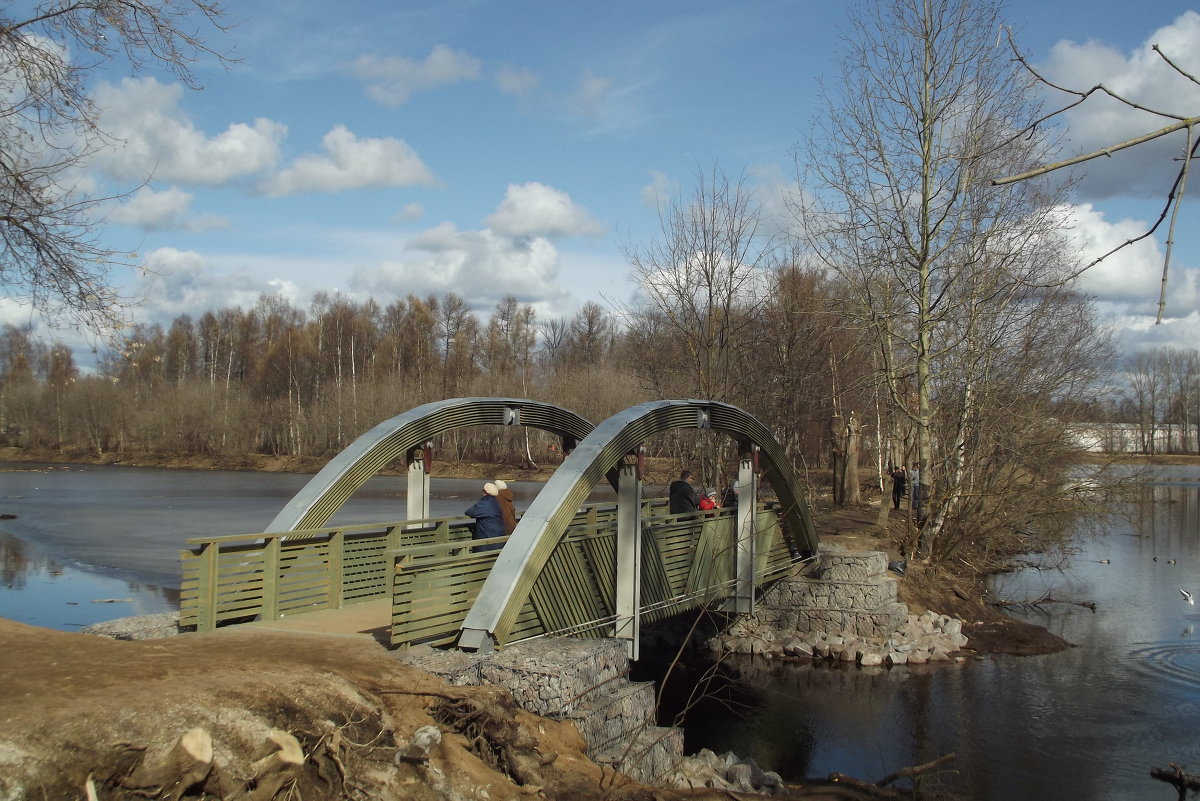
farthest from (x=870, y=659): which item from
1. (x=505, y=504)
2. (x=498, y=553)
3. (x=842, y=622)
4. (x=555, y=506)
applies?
(x=498, y=553)

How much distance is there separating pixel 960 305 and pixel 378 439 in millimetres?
13024

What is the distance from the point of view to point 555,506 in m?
9.52

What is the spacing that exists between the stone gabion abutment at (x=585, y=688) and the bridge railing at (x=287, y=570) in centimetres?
113

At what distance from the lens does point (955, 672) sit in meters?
15.7

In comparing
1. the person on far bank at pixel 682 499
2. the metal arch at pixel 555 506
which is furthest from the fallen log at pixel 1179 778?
the person on far bank at pixel 682 499

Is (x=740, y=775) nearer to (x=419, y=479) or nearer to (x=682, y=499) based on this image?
(x=419, y=479)

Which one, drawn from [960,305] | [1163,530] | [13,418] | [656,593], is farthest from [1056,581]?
[13,418]

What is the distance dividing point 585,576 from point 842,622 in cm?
786

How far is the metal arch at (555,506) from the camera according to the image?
8.62 metres

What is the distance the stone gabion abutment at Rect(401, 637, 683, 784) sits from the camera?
7.95 metres

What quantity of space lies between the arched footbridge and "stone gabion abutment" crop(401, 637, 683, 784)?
40 cm

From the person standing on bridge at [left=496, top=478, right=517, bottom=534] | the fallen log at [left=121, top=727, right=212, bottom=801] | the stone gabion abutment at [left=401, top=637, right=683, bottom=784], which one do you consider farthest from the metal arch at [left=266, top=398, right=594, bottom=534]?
the fallen log at [left=121, top=727, right=212, bottom=801]

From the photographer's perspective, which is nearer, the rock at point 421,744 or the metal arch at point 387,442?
the rock at point 421,744

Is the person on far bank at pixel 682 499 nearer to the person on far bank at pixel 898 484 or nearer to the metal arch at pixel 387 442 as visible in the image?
the metal arch at pixel 387 442
